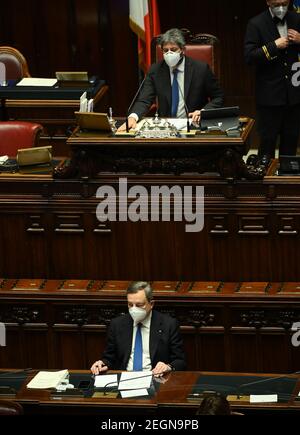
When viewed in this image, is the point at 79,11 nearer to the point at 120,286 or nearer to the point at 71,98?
the point at 71,98

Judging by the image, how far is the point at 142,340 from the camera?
9188mm

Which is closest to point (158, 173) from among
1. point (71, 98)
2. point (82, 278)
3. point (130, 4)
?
point (82, 278)

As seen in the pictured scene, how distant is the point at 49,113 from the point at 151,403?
439 cm

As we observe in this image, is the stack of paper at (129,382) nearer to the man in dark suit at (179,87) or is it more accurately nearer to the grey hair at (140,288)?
the grey hair at (140,288)

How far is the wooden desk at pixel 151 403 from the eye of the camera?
8.27m

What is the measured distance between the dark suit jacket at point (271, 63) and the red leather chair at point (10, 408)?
13.5ft

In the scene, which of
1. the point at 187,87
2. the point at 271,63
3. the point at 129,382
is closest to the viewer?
the point at 129,382

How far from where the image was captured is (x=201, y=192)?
9930mm

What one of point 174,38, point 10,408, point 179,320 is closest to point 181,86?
point 174,38

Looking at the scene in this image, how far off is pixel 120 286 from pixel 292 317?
4.22 ft

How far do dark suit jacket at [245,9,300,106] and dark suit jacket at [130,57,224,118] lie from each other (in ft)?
1.18

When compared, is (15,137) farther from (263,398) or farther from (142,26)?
(263,398)

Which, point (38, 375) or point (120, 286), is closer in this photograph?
point (38, 375)

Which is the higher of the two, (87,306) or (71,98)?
(71,98)
